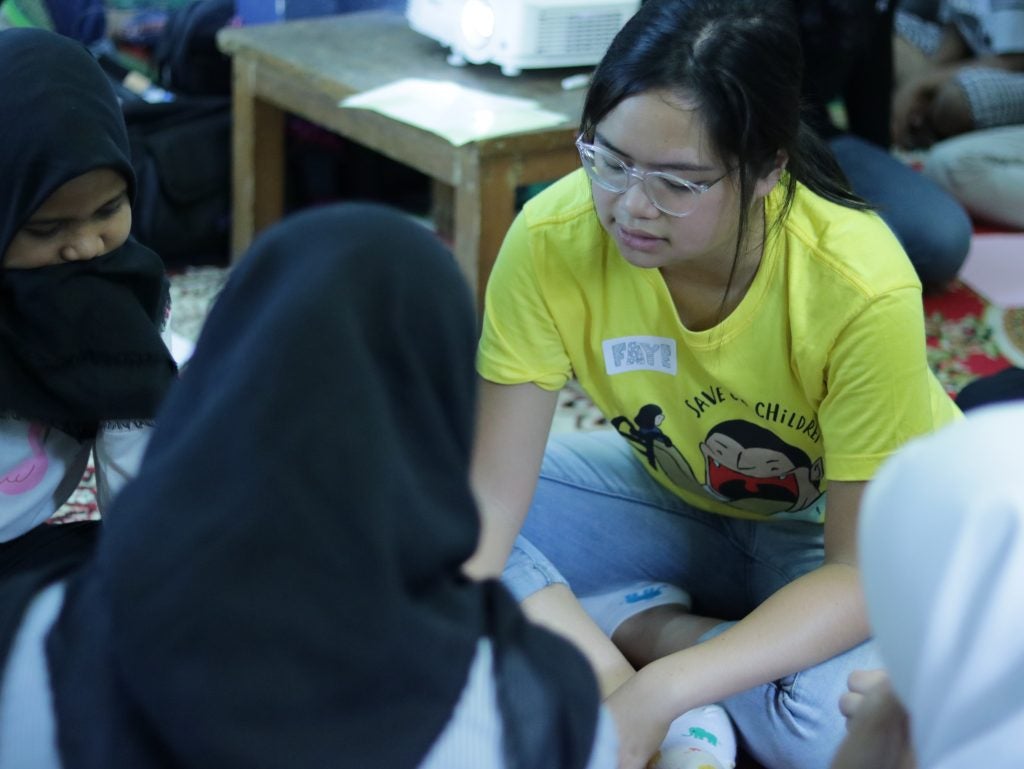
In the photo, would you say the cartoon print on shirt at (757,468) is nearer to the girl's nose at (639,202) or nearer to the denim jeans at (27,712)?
the girl's nose at (639,202)

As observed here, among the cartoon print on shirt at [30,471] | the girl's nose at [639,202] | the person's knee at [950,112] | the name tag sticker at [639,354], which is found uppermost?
the girl's nose at [639,202]

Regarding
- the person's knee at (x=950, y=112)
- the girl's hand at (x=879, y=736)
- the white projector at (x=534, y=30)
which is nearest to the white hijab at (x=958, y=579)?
the girl's hand at (x=879, y=736)

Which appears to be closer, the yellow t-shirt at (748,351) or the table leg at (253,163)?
the yellow t-shirt at (748,351)

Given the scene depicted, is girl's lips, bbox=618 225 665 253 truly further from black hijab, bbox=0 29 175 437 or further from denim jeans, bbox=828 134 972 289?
denim jeans, bbox=828 134 972 289

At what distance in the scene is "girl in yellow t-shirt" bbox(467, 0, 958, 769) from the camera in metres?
1.13

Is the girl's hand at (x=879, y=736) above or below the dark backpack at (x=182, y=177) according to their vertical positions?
above

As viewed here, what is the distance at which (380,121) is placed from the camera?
7.15ft

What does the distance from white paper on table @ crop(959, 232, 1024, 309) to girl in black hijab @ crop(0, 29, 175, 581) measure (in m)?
1.90

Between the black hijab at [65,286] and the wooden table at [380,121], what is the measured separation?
0.89 metres

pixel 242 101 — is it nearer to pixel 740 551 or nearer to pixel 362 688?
pixel 740 551

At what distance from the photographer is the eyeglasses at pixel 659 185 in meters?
1.13

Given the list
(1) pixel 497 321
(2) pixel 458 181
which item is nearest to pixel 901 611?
(1) pixel 497 321

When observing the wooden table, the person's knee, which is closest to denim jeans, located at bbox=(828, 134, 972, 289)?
the wooden table

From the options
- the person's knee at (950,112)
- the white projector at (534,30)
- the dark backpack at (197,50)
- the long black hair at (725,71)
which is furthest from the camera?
the person's knee at (950,112)
